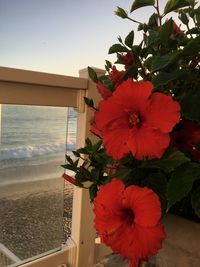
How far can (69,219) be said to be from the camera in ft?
3.26

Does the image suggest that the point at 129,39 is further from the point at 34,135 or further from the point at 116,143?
the point at 34,135

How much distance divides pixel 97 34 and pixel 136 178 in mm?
900

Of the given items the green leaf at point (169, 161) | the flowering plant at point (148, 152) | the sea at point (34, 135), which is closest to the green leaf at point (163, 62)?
the flowering plant at point (148, 152)

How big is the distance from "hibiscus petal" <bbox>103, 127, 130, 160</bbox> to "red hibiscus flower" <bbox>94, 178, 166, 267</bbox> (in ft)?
0.13

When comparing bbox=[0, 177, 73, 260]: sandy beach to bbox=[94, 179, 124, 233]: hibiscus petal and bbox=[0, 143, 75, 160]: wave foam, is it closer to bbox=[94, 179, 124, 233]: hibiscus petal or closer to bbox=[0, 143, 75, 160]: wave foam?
bbox=[0, 143, 75, 160]: wave foam

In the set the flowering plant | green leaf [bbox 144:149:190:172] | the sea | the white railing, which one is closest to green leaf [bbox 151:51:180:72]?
the flowering plant

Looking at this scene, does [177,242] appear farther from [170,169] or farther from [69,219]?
[69,219]

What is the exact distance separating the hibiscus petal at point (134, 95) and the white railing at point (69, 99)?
0.45 metres

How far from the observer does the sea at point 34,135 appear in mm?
836

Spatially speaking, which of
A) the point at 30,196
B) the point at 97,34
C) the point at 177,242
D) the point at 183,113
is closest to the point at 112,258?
the point at 177,242

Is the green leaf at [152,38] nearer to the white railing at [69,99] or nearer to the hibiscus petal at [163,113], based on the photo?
the hibiscus petal at [163,113]

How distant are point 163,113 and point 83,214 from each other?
2.37 feet

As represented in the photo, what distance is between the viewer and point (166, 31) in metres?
0.37

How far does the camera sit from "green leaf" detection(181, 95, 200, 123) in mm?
335
